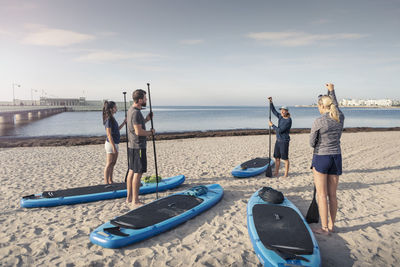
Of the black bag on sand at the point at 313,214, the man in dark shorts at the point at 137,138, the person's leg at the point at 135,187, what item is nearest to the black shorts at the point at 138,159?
the man in dark shorts at the point at 137,138

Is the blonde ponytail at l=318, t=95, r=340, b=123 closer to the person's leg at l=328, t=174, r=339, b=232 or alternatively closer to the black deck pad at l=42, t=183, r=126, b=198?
the person's leg at l=328, t=174, r=339, b=232

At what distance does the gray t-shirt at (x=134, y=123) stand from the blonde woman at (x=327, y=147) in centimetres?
299

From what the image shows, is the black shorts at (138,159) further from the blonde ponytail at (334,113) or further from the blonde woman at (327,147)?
the blonde ponytail at (334,113)

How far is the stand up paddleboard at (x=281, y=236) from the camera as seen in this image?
2867 millimetres

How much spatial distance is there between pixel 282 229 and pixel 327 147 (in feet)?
4.74

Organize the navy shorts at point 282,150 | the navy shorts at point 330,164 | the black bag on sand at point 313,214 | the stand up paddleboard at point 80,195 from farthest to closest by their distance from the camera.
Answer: the navy shorts at point 282,150 < the stand up paddleboard at point 80,195 < the black bag on sand at point 313,214 < the navy shorts at point 330,164

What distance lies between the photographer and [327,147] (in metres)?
3.40

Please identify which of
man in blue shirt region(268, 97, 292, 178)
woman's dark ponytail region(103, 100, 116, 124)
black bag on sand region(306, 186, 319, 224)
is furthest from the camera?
man in blue shirt region(268, 97, 292, 178)

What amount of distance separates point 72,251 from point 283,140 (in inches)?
216

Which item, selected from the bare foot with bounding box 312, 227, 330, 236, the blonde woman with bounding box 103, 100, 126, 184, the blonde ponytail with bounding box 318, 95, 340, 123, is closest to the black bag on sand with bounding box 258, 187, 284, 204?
the bare foot with bounding box 312, 227, 330, 236

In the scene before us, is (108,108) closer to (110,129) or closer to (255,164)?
(110,129)

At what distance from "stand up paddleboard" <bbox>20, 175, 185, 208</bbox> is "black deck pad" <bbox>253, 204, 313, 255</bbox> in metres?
2.83

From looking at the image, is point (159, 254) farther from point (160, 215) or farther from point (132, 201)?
point (132, 201)

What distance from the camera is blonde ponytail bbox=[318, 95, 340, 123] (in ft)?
10.7
